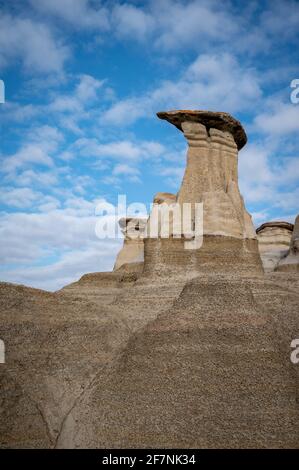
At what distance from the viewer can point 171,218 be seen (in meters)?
26.4

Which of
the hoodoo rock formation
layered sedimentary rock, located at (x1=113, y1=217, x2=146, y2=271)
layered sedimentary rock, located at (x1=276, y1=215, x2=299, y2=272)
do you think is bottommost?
the hoodoo rock formation

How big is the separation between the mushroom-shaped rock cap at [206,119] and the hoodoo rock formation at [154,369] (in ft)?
33.8

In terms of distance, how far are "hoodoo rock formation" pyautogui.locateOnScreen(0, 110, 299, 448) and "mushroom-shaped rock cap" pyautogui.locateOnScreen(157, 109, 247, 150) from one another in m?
10.3

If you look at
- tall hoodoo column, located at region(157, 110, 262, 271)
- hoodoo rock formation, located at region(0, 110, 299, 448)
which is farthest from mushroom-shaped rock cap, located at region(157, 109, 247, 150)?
hoodoo rock formation, located at region(0, 110, 299, 448)

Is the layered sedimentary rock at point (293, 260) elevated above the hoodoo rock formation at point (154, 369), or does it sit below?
above

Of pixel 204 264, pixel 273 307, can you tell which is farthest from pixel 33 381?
pixel 204 264

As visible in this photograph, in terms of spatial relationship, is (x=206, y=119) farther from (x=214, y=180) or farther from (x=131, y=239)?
(x=131, y=239)

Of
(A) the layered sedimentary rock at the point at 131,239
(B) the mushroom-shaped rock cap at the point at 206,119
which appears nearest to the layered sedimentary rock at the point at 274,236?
(A) the layered sedimentary rock at the point at 131,239

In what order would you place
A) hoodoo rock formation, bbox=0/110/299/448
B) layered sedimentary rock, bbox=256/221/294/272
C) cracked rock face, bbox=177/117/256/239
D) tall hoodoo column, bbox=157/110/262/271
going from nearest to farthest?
hoodoo rock formation, bbox=0/110/299/448
tall hoodoo column, bbox=157/110/262/271
cracked rock face, bbox=177/117/256/239
layered sedimentary rock, bbox=256/221/294/272

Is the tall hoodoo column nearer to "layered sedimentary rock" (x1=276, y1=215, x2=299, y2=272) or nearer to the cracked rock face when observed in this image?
the cracked rock face

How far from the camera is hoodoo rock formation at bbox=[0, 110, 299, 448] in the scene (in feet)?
41.3

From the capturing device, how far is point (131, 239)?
51.1 metres

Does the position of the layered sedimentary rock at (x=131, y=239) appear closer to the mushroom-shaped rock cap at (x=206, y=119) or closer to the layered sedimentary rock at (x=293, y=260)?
the layered sedimentary rock at (x=293, y=260)

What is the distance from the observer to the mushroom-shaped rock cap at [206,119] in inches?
1085
